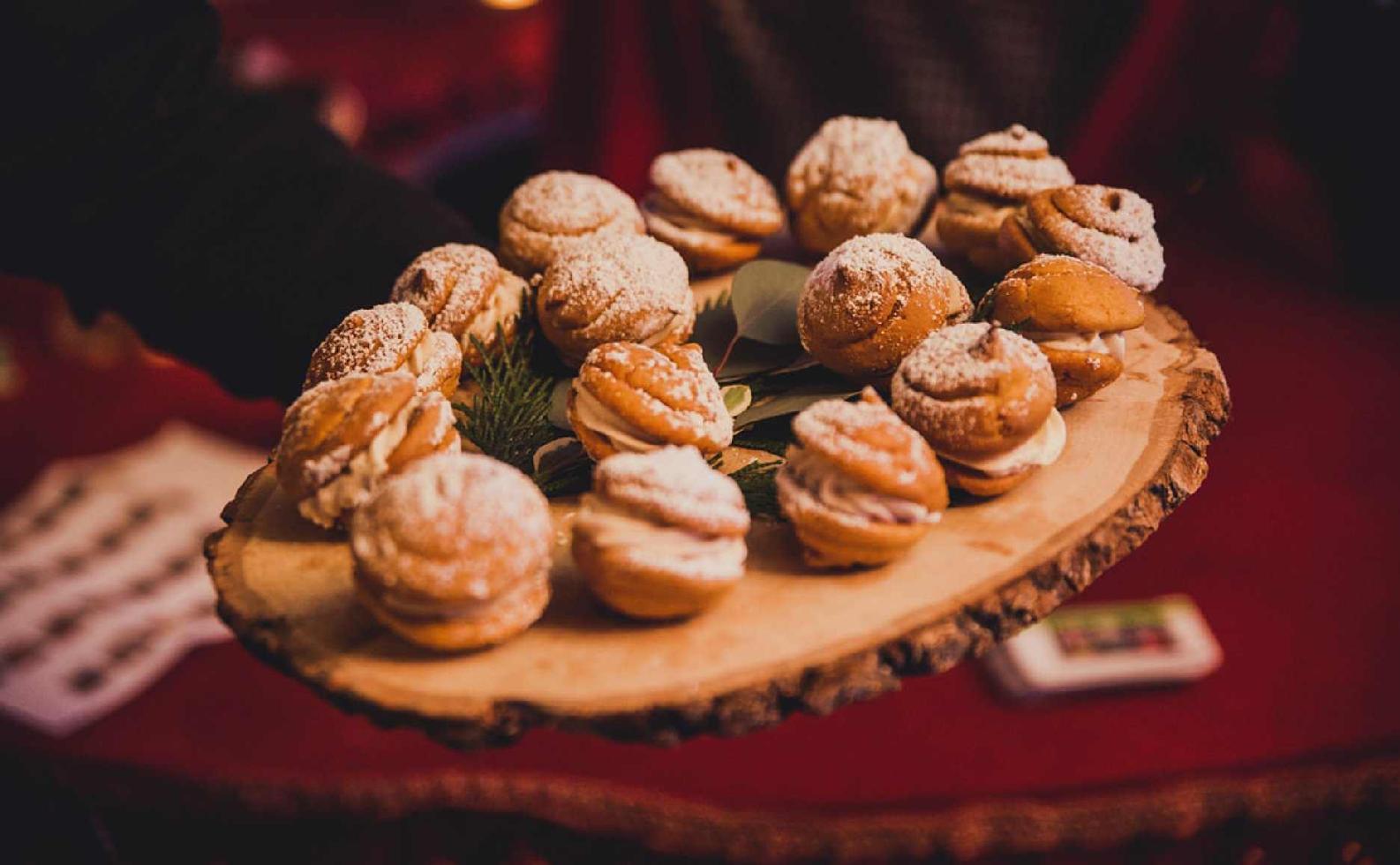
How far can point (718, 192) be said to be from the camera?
2076 millimetres

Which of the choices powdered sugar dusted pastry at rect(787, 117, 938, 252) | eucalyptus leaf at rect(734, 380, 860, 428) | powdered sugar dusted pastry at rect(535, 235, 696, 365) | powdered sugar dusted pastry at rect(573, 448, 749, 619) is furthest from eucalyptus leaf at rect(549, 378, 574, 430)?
powdered sugar dusted pastry at rect(787, 117, 938, 252)

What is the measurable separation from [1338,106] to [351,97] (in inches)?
164

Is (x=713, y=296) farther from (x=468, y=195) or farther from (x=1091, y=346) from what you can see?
(x=468, y=195)

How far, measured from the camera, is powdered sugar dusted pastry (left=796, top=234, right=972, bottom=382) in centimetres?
164

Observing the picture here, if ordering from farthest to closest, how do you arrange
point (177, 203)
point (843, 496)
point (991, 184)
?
point (177, 203)
point (991, 184)
point (843, 496)

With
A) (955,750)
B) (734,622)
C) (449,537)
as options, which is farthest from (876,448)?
(955,750)

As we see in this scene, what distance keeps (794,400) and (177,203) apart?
1343 mm

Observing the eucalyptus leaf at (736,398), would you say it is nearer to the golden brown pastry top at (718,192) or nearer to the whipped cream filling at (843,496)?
the whipped cream filling at (843,496)

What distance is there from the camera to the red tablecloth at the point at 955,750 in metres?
2.86

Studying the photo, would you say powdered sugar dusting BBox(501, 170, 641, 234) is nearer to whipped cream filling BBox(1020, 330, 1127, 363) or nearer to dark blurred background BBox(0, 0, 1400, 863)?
dark blurred background BBox(0, 0, 1400, 863)

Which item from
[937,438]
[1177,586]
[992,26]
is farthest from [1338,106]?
[937,438]

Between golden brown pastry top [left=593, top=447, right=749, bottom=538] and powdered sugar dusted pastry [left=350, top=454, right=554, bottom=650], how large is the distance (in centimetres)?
10

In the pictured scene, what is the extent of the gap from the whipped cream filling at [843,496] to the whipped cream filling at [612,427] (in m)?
0.20

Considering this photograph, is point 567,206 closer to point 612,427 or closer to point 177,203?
point 612,427
